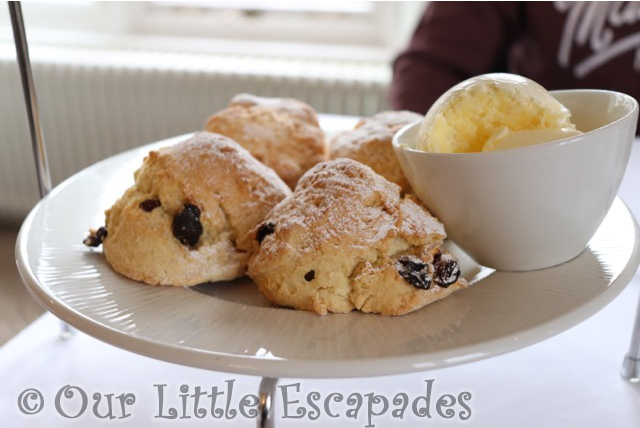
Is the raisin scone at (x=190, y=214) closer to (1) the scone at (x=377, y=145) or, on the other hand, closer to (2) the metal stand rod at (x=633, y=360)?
(1) the scone at (x=377, y=145)

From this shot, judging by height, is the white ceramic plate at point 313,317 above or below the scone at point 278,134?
below

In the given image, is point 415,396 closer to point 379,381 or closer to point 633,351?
point 379,381

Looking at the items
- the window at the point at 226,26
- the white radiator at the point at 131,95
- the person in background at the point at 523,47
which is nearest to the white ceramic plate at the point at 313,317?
the person in background at the point at 523,47

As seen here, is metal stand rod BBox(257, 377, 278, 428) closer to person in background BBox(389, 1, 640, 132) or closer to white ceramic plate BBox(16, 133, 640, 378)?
white ceramic plate BBox(16, 133, 640, 378)

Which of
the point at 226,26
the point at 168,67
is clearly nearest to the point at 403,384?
the point at 168,67

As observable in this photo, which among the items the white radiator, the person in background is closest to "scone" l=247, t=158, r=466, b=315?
the person in background

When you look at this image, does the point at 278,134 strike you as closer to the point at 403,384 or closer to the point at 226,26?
the point at 403,384
